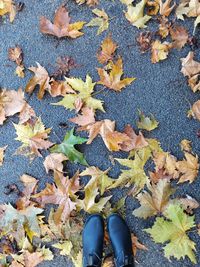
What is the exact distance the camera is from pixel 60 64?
7.86 feet

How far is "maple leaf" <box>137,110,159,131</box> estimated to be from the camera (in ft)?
7.42

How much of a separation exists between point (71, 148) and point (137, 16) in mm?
812

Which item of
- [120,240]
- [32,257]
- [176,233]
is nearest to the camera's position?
[176,233]

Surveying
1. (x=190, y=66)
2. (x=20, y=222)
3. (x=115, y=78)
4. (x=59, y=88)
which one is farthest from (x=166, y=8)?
(x=20, y=222)

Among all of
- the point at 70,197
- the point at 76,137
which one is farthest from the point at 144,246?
the point at 76,137

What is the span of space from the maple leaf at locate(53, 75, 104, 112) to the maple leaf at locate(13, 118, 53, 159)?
195mm

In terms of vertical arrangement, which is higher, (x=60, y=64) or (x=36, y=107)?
(x=60, y=64)

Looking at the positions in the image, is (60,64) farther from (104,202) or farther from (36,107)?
(104,202)

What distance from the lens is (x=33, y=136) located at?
2.35 m

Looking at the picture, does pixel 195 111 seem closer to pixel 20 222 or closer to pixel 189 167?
pixel 189 167

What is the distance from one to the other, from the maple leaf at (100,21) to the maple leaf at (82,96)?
290 mm

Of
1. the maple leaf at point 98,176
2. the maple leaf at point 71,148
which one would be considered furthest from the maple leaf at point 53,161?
the maple leaf at point 98,176

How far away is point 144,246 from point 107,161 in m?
0.50

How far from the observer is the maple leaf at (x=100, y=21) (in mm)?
2365
